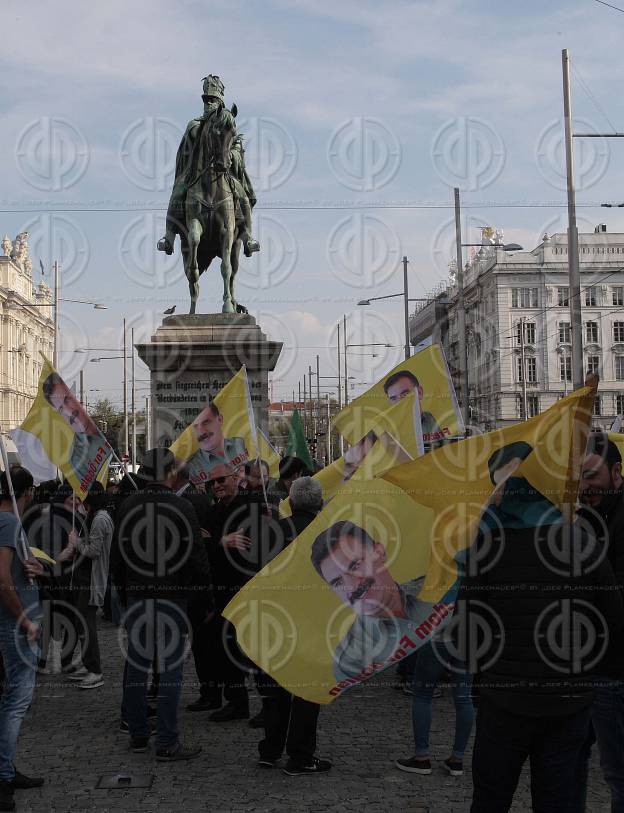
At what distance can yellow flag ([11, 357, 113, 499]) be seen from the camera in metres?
9.33

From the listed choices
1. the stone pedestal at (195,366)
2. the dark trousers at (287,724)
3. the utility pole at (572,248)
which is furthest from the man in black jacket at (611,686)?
the utility pole at (572,248)

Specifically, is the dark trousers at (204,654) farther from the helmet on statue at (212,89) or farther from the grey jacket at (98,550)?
the helmet on statue at (212,89)

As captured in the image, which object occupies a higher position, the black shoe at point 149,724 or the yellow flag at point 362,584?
the yellow flag at point 362,584

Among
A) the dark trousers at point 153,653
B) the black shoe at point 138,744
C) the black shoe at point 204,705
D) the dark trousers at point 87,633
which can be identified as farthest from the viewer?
the dark trousers at point 87,633

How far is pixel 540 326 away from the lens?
9019 cm

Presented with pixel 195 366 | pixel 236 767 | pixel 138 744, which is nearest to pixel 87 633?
pixel 138 744

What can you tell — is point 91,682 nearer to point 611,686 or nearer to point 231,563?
point 231,563

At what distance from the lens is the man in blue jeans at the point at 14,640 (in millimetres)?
6164

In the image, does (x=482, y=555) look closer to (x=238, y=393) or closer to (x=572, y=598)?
(x=572, y=598)

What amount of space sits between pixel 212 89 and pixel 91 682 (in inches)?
512

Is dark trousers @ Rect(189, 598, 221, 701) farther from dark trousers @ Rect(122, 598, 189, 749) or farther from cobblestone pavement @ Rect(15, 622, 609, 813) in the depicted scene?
dark trousers @ Rect(122, 598, 189, 749)

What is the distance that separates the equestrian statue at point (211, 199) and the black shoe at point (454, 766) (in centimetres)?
1387

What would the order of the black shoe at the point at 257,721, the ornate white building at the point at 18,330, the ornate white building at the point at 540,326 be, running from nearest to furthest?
1. the black shoe at the point at 257,721
2. the ornate white building at the point at 540,326
3. the ornate white building at the point at 18,330

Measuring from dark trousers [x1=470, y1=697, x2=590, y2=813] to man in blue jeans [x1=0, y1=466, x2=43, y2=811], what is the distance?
2.90 m
